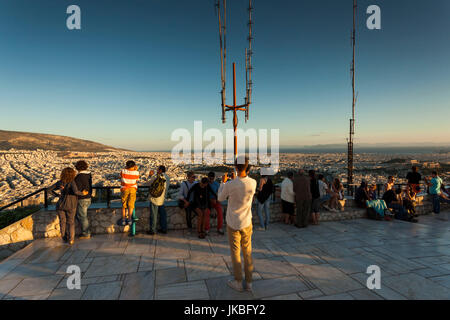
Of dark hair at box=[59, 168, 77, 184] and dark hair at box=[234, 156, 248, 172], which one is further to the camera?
dark hair at box=[59, 168, 77, 184]

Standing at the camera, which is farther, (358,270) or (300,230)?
(300,230)

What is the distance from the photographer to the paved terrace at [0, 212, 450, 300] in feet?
10.7

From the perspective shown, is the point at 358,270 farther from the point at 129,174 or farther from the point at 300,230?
the point at 129,174

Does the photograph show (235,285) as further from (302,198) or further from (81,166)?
(81,166)

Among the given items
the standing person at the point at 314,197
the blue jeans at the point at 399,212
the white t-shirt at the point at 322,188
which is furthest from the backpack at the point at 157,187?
the blue jeans at the point at 399,212

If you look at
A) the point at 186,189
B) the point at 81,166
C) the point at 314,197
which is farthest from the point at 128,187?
the point at 314,197

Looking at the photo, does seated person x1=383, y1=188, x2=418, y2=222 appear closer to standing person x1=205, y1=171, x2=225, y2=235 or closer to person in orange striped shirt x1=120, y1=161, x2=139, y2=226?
standing person x1=205, y1=171, x2=225, y2=235

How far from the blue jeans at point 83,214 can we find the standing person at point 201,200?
2.71 meters

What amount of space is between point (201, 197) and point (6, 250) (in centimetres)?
506

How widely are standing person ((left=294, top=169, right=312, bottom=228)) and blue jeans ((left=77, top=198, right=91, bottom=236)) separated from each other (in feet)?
19.8

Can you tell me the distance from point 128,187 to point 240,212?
3687 millimetres

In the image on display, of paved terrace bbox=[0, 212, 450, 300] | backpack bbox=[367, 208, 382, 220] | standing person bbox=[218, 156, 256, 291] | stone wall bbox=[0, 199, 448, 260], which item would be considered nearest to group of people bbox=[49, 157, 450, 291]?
standing person bbox=[218, 156, 256, 291]

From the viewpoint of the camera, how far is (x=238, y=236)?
10.5 feet
